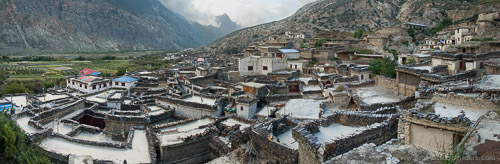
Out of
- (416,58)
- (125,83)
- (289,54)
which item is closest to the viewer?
(416,58)

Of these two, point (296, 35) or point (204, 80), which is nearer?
point (204, 80)

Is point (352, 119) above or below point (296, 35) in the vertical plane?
below

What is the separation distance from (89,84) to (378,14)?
70.2 metres

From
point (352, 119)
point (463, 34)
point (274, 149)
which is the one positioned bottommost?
point (274, 149)

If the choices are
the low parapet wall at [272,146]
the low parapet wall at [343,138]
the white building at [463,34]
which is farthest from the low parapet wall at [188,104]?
the white building at [463,34]

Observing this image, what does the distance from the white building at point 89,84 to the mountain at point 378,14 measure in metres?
44.4

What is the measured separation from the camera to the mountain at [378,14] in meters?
61.0

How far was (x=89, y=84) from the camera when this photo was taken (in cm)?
3509

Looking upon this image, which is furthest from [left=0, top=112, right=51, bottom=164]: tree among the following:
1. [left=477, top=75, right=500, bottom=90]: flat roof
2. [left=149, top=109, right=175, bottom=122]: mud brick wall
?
[left=477, top=75, right=500, bottom=90]: flat roof

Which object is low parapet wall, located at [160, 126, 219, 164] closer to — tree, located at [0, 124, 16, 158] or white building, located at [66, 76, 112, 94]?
tree, located at [0, 124, 16, 158]

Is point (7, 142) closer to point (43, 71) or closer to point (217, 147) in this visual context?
point (217, 147)

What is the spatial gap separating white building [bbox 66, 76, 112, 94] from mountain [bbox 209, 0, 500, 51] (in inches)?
1749

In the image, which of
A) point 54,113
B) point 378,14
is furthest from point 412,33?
point 54,113

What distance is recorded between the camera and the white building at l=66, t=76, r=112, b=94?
3538cm
